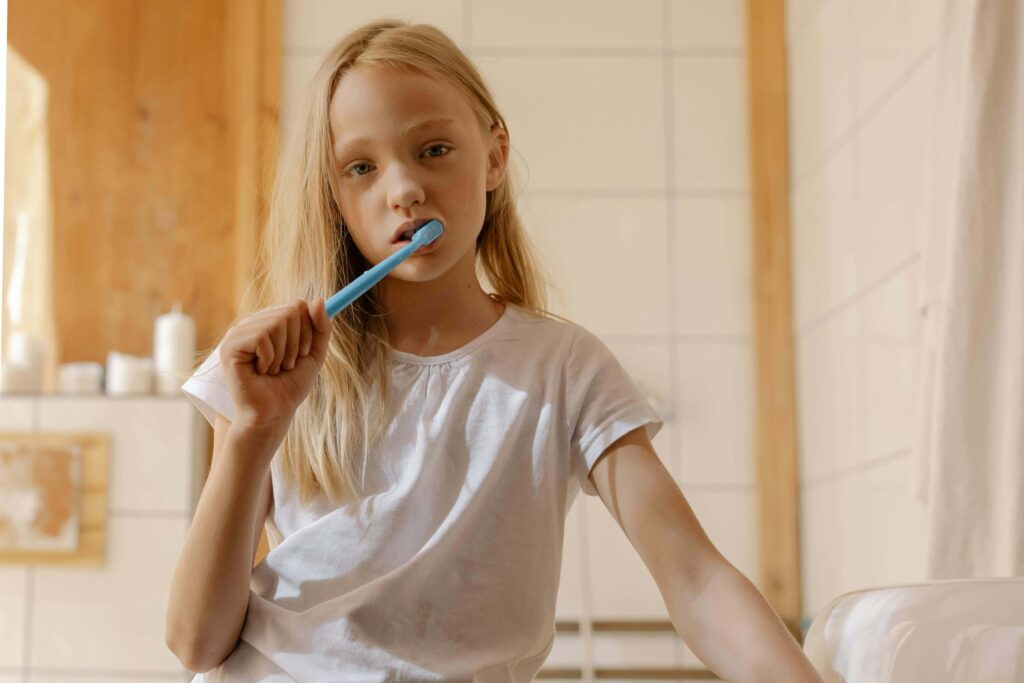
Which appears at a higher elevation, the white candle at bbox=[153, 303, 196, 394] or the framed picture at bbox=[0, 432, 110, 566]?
the white candle at bbox=[153, 303, 196, 394]

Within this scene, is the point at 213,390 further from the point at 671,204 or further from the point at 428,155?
the point at 671,204

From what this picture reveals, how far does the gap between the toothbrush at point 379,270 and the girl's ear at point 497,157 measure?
0.13 m

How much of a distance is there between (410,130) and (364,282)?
0.15 meters

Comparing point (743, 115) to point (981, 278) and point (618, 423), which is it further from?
point (618, 423)

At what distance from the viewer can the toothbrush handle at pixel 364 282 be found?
0.69m

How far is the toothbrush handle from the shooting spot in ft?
2.27

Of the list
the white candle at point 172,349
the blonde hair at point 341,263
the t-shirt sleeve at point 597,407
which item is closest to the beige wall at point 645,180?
the white candle at point 172,349

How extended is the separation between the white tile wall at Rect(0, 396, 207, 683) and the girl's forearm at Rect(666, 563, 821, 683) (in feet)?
5.13

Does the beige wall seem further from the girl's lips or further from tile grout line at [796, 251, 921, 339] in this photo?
the girl's lips

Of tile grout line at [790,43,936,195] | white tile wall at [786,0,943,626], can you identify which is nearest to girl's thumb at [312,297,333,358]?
white tile wall at [786,0,943,626]

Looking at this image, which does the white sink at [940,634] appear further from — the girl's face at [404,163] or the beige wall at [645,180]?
the beige wall at [645,180]

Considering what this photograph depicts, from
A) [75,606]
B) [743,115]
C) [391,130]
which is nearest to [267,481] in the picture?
[391,130]

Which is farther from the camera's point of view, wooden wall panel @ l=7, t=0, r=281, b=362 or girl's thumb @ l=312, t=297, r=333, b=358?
wooden wall panel @ l=7, t=0, r=281, b=362

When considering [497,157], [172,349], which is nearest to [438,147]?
[497,157]
